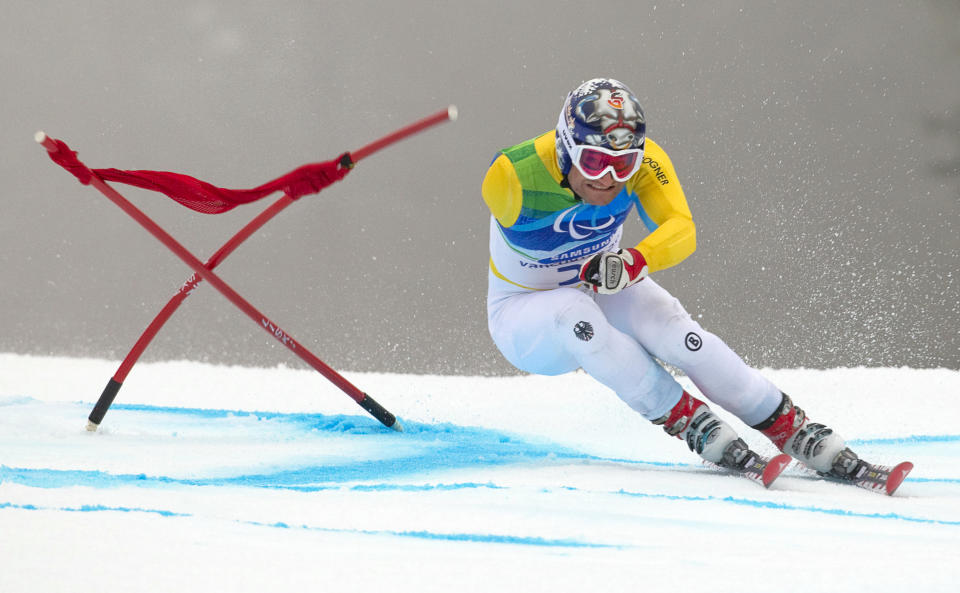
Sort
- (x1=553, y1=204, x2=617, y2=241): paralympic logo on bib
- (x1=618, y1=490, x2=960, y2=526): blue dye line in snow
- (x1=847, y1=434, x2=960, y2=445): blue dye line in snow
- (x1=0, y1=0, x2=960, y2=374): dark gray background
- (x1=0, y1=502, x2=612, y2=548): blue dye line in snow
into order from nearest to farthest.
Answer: (x1=0, y1=502, x2=612, y2=548): blue dye line in snow → (x1=618, y1=490, x2=960, y2=526): blue dye line in snow → (x1=553, y1=204, x2=617, y2=241): paralympic logo on bib → (x1=847, y1=434, x2=960, y2=445): blue dye line in snow → (x1=0, y1=0, x2=960, y2=374): dark gray background

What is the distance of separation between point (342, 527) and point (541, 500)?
1.20ft

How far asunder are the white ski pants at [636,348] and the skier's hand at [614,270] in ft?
0.22

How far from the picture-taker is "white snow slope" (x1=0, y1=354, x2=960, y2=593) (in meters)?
1.20

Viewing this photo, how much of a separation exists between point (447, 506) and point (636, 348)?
0.58 metres

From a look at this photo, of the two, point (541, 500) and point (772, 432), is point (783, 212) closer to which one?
point (772, 432)

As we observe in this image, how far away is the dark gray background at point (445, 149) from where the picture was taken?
4.06 metres

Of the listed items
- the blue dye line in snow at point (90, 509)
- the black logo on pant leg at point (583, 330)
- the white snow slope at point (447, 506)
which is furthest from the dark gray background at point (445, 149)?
the blue dye line in snow at point (90, 509)

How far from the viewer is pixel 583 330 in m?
1.93

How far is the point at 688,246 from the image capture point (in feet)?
6.60

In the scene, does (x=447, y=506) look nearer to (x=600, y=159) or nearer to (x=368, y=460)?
(x=368, y=460)

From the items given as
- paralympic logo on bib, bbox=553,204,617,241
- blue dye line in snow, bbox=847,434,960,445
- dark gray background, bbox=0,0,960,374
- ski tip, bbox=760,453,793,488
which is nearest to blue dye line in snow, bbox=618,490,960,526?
ski tip, bbox=760,453,793,488

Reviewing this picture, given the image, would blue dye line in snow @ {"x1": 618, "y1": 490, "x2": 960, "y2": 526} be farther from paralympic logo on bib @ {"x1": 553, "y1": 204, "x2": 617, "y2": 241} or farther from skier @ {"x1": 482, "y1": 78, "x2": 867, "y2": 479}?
paralympic logo on bib @ {"x1": 553, "y1": 204, "x2": 617, "y2": 241}

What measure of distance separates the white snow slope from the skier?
0.39ft

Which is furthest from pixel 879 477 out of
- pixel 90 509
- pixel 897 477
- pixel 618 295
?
pixel 90 509
